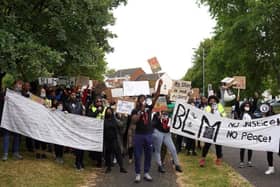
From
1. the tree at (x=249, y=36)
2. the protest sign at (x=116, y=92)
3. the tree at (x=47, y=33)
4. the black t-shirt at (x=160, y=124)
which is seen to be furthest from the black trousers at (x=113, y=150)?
the tree at (x=249, y=36)

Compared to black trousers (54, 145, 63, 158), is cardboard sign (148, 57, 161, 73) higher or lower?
higher

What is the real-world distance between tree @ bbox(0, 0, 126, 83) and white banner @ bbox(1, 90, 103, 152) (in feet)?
3.33

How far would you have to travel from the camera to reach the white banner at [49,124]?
11336 millimetres

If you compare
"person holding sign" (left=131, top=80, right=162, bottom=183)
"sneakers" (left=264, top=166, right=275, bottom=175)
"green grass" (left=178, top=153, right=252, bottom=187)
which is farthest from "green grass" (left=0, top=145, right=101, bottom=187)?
"sneakers" (left=264, top=166, right=275, bottom=175)

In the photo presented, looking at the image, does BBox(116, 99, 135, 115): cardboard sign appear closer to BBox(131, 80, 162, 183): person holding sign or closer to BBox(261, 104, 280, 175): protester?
BBox(131, 80, 162, 183): person holding sign

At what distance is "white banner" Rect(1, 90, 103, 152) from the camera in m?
11.3

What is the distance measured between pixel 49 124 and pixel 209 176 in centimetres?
403

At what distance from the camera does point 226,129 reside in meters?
11.9

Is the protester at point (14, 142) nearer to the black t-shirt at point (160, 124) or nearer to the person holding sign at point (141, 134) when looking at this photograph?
the person holding sign at point (141, 134)

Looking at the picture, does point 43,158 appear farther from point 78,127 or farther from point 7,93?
point 7,93

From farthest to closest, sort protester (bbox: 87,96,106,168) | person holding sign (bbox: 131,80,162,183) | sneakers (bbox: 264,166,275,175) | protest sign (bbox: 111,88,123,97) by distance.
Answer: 1. protest sign (bbox: 111,88,123,97)
2. protester (bbox: 87,96,106,168)
3. sneakers (bbox: 264,166,275,175)
4. person holding sign (bbox: 131,80,162,183)

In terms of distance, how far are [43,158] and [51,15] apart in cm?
443

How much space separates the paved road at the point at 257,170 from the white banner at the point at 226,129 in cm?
58

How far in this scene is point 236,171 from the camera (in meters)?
11.4
